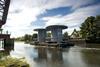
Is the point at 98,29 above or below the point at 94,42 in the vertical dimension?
above

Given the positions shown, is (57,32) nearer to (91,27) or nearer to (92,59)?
(91,27)

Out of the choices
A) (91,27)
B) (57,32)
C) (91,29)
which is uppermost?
(91,27)

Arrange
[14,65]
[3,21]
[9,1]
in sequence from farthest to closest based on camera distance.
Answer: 1. [3,21]
2. [9,1]
3. [14,65]

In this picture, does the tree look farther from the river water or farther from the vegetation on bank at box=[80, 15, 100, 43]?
the river water

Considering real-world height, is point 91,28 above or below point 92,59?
above

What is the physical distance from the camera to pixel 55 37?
218ft

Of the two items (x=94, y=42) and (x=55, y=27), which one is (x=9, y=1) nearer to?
(x=55, y=27)

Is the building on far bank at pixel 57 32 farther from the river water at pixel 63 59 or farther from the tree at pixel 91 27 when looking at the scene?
the river water at pixel 63 59

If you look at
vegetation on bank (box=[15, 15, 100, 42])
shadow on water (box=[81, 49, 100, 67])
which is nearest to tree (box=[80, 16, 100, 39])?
vegetation on bank (box=[15, 15, 100, 42])

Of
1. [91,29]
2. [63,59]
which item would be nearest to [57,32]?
[91,29]

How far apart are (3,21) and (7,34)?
1972cm

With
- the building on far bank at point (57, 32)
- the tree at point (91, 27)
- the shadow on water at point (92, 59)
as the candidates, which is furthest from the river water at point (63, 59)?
the tree at point (91, 27)

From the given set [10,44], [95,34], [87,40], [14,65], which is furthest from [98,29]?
[14,65]

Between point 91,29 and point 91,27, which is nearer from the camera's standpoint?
point 91,29
